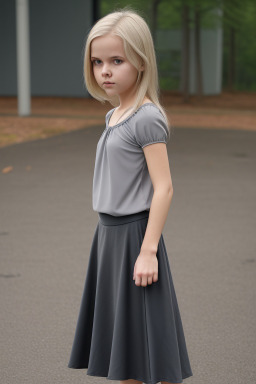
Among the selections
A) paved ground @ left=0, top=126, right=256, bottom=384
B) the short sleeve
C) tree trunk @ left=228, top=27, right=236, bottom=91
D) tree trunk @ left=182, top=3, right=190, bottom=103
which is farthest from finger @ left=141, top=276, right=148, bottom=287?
tree trunk @ left=228, top=27, right=236, bottom=91

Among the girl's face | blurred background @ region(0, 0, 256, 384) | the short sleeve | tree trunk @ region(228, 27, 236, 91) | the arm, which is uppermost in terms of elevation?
the girl's face

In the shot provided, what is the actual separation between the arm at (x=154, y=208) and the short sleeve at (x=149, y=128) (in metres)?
0.02

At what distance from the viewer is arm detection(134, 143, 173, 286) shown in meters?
2.37

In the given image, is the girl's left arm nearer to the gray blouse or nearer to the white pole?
the gray blouse

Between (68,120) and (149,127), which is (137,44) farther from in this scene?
(68,120)

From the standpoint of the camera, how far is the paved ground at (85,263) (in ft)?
11.8

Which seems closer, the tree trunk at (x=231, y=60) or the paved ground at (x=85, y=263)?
the paved ground at (x=85, y=263)

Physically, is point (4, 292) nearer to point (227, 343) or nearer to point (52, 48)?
point (227, 343)

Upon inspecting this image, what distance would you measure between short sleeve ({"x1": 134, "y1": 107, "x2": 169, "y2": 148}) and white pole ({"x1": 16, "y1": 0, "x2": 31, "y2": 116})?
623 inches

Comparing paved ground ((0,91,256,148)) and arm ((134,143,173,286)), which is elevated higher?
arm ((134,143,173,286))

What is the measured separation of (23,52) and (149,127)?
16.2 m

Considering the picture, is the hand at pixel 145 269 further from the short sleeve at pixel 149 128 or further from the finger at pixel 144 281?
the short sleeve at pixel 149 128

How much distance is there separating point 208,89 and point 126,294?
110ft

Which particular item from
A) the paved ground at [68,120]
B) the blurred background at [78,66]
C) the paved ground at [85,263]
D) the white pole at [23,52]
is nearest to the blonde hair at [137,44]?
the paved ground at [85,263]
